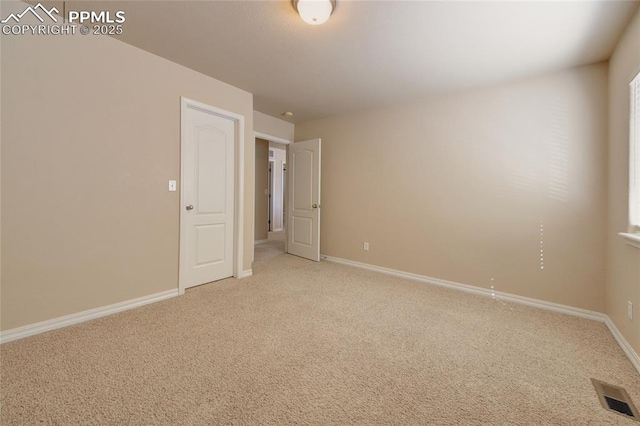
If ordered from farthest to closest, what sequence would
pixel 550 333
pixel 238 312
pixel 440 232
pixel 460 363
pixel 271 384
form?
pixel 440 232 → pixel 238 312 → pixel 550 333 → pixel 460 363 → pixel 271 384

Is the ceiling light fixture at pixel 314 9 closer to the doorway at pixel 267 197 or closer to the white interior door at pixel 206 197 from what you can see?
the white interior door at pixel 206 197

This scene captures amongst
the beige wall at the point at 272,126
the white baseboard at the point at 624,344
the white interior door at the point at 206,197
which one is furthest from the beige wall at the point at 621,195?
the beige wall at the point at 272,126

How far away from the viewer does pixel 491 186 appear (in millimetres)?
3031

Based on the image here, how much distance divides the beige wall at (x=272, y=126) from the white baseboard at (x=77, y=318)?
2.79 metres

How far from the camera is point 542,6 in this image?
6.01 feet

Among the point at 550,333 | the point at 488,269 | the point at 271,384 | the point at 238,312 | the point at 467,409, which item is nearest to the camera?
the point at 467,409

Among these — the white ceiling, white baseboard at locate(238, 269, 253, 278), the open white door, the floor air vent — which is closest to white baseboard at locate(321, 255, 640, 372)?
the floor air vent

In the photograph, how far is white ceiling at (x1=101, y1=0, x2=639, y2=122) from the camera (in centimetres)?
191

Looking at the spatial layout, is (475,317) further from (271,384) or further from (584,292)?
(271,384)

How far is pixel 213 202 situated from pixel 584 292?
13.2 ft

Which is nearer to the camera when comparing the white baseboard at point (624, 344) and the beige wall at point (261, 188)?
the white baseboard at point (624, 344)

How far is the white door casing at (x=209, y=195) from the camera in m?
2.92

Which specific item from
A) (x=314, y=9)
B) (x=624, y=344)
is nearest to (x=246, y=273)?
(x=314, y=9)

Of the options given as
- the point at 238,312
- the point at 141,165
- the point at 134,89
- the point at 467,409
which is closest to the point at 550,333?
the point at 467,409
